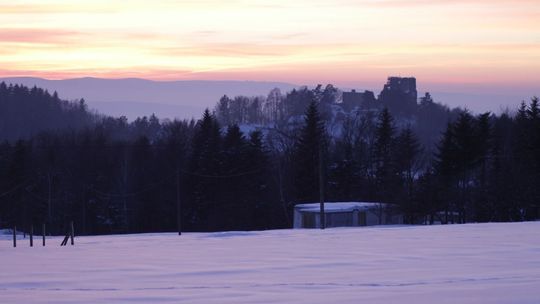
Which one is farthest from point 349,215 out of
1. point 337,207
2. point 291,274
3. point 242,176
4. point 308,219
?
point 291,274

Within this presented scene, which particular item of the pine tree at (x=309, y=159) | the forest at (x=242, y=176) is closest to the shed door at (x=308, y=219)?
the forest at (x=242, y=176)

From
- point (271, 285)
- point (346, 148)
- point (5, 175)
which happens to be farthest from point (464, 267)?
point (5, 175)

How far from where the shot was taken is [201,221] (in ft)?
231

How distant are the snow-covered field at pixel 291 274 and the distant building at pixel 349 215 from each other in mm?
36826

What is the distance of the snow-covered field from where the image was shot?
445 inches

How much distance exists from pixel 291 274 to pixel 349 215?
149ft

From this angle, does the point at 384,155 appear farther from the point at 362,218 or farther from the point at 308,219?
the point at 308,219

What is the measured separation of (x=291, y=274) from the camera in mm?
14562

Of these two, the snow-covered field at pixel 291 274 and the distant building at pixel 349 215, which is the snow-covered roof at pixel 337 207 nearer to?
the distant building at pixel 349 215

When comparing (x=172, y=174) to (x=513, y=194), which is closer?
(x=513, y=194)

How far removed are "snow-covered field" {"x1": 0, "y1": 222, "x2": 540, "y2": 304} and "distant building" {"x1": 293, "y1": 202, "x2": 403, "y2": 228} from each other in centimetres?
3683

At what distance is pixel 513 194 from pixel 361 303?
147ft

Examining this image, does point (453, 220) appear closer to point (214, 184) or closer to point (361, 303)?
point (214, 184)

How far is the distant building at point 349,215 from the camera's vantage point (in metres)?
58.9
